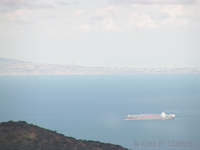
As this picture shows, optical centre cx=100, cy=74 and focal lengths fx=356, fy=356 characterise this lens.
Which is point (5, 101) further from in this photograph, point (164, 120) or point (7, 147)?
point (7, 147)

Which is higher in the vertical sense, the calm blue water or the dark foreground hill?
the calm blue water

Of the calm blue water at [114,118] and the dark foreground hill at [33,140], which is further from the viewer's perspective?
the calm blue water at [114,118]

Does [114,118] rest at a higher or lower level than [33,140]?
higher

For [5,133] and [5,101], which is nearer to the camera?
[5,133]

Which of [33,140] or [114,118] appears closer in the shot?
[33,140]

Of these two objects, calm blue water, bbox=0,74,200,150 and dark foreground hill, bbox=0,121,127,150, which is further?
calm blue water, bbox=0,74,200,150

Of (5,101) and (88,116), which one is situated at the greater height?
(5,101)

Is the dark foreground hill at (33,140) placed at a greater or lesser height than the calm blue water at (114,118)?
lesser

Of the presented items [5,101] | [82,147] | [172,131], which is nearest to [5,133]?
[82,147]
